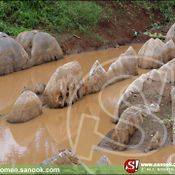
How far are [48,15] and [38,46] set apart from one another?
8.33ft

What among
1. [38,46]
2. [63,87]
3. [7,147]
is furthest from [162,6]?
[7,147]

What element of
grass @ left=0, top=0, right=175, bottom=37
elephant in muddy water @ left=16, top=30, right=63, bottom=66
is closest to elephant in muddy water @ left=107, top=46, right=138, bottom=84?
elephant in muddy water @ left=16, top=30, right=63, bottom=66

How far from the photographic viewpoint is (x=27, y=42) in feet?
39.6

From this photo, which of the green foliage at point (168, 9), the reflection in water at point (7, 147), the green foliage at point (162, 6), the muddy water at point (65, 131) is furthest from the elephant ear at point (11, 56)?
the green foliage at point (168, 9)

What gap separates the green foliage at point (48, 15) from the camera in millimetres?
13609

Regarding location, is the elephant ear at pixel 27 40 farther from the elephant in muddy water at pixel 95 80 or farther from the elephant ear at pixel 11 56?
the elephant in muddy water at pixel 95 80

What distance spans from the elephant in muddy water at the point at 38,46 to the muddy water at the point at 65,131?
1.55 meters

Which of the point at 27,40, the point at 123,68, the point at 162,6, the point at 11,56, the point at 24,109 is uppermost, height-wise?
the point at 162,6

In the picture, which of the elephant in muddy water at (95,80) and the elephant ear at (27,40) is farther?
the elephant ear at (27,40)

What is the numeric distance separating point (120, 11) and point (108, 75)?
6040mm

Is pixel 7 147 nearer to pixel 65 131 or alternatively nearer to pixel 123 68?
pixel 65 131

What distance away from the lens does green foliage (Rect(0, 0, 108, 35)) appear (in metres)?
13.6

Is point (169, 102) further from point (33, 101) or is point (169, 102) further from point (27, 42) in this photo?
point (27, 42)

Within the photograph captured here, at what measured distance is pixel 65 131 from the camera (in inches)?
322
